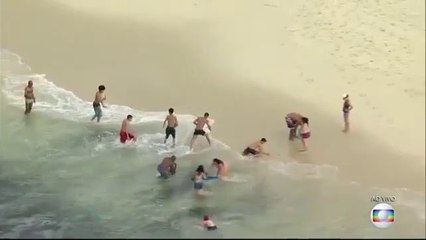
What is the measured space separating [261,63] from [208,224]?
471 centimetres

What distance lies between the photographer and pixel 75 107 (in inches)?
515

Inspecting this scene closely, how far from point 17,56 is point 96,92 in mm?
2565

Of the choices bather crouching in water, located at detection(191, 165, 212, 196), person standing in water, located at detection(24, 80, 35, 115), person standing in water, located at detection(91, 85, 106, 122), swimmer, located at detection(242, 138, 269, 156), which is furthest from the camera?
person standing in water, located at detection(24, 80, 35, 115)

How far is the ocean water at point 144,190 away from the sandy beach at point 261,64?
433 mm

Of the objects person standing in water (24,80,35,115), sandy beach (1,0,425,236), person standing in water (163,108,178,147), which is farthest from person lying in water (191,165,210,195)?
person standing in water (24,80,35,115)

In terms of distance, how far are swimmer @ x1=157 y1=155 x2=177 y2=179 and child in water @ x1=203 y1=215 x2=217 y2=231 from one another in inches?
62.3

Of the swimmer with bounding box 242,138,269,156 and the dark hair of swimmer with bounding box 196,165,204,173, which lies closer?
the dark hair of swimmer with bounding box 196,165,204,173

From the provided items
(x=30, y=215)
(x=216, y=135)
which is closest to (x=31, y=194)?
(x=30, y=215)

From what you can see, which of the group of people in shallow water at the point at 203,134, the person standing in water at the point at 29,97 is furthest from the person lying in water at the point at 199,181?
the person standing in water at the point at 29,97

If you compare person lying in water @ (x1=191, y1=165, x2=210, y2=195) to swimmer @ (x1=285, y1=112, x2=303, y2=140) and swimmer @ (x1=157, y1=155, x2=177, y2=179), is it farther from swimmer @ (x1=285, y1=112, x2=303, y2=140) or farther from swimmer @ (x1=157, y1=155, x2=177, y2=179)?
swimmer @ (x1=285, y1=112, x2=303, y2=140)

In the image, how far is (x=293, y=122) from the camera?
1143 cm

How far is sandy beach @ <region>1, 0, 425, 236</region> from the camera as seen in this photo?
1121cm

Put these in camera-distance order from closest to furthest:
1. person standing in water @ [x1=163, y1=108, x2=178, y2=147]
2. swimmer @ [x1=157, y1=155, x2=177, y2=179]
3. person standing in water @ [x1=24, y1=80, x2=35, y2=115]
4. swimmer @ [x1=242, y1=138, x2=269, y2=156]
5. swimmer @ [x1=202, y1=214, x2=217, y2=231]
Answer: swimmer @ [x1=202, y1=214, x2=217, y2=231] < swimmer @ [x1=157, y1=155, x2=177, y2=179] < swimmer @ [x1=242, y1=138, x2=269, y2=156] < person standing in water @ [x1=163, y1=108, x2=178, y2=147] < person standing in water @ [x1=24, y1=80, x2=35, y2=115]

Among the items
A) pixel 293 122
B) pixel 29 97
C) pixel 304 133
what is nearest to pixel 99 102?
pixel 29 97
